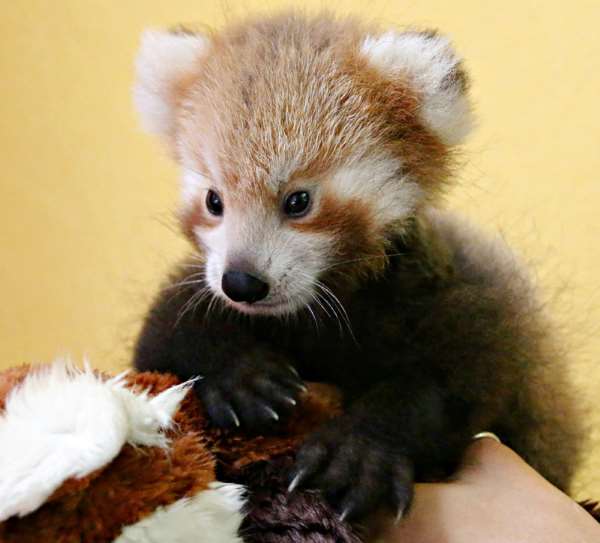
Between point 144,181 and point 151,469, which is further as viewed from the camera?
point 144,181

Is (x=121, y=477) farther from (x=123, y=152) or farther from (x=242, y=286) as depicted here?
(x=123, y=152)

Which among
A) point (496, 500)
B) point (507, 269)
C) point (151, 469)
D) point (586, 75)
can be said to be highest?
point (586, 75)

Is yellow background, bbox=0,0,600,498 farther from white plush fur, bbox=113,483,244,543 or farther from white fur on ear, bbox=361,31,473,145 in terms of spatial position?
white plush fur, bbox=113,483,244,543

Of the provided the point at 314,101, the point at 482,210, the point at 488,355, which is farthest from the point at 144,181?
the point at 488,355

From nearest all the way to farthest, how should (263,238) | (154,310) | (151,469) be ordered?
(151,469), (263,238), (154,310)

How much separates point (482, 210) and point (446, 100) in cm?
85

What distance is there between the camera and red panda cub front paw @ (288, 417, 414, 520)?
2.85 ft

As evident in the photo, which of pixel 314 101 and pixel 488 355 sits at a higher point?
pixel 314 101

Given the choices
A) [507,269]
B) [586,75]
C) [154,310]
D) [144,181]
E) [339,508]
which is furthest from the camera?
[144,181]

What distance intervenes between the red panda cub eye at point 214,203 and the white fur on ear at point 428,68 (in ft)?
0.91

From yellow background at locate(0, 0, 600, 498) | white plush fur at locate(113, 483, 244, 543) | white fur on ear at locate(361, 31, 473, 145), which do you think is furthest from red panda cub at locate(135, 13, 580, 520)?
yellow background at locate(0, 0, 600, 498)

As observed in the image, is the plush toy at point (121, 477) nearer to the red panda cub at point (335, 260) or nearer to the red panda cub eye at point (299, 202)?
the red panda cub at point (335, 260)

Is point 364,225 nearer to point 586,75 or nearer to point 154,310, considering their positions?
point 154,310

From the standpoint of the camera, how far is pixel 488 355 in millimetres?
1036
